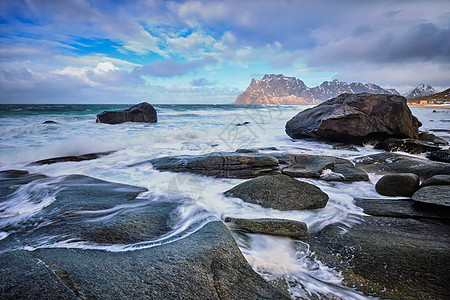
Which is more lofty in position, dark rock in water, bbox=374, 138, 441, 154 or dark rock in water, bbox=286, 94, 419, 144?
dark rock in water, bbox=286, 94, 419, 144

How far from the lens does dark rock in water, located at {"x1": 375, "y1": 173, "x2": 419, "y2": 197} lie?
3359 millimetres

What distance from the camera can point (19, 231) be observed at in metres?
2.35

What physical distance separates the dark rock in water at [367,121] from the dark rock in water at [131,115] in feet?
40.6

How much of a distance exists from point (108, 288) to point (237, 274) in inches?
32.4

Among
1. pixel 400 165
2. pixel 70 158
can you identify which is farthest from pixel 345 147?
pixel 70 158

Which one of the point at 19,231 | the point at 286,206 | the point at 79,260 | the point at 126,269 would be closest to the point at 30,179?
the point at 19,231

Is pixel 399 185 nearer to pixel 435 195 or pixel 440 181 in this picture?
pixel 440 181

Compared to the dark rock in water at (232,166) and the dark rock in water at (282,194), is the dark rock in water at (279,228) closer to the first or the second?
the dark rock in water at (282,194)

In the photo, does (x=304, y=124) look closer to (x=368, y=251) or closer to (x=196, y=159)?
(x=196, y=159)

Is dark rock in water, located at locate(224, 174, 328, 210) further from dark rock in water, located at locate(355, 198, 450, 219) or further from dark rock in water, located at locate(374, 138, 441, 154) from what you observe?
dark rock in water, located at locate(374, 138, 441, 154)

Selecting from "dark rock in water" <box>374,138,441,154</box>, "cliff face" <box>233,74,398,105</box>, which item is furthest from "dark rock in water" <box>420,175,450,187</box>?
"cliff face" <box>233,74,398,105</box>

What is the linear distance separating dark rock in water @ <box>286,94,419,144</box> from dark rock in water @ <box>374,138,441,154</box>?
519 mm

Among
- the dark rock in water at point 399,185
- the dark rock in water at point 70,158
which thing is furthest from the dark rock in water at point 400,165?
the dark rock in water at point 70,158

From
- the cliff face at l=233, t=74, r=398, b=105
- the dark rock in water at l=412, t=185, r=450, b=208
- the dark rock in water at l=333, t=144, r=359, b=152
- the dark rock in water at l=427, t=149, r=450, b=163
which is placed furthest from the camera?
the cliff face at l=233, t=74, r=398, b=105
